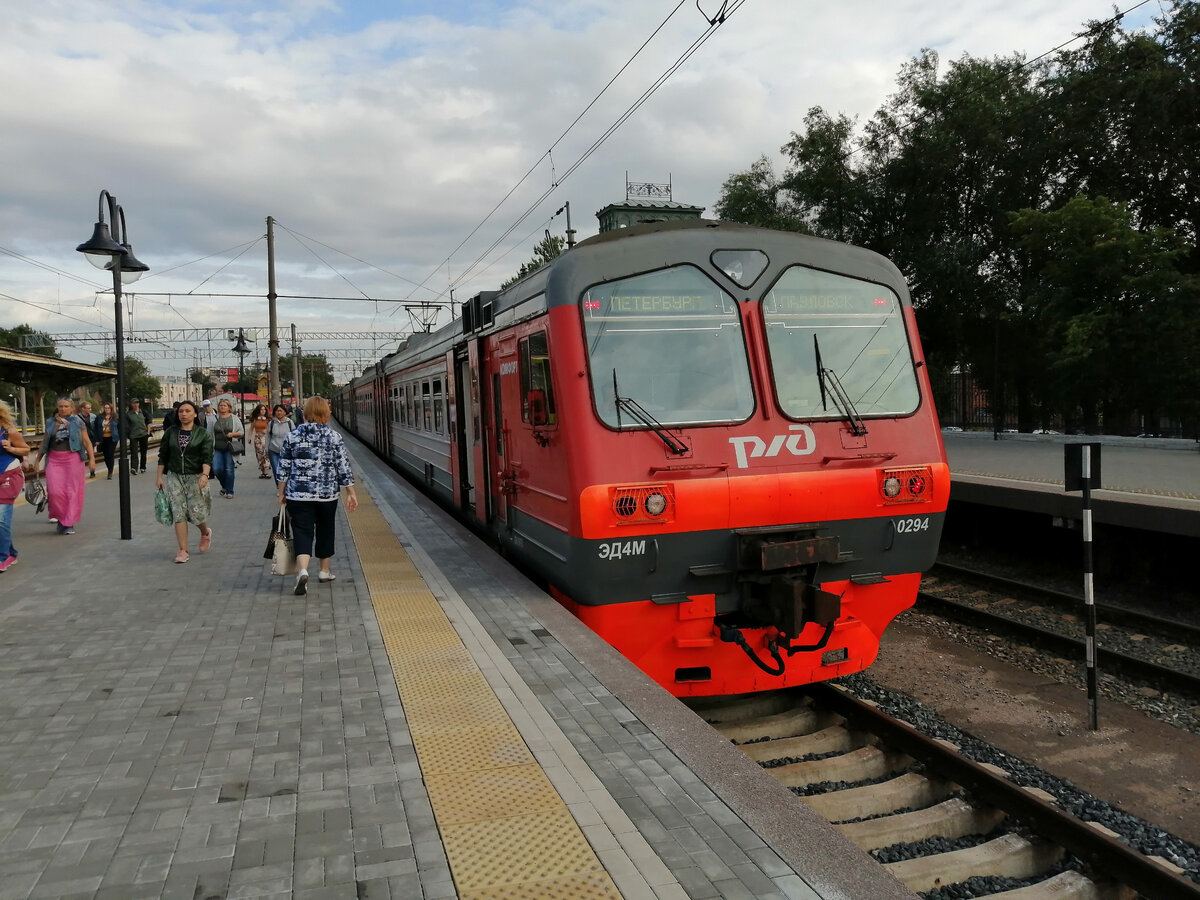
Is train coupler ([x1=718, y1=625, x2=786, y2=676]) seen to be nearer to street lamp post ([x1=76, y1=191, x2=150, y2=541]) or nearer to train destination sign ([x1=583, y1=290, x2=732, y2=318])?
train destination sign ([x1=583, y1=290, x2=732, y2=318])

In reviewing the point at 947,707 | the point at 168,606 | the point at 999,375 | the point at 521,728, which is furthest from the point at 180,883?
the point at 999,375

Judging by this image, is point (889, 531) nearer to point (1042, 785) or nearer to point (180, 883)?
point (1042, 785)

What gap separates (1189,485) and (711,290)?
359 inches

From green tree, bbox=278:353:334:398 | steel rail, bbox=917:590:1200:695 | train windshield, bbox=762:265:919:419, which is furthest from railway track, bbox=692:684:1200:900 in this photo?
green tree, bbox=278:353:334:398

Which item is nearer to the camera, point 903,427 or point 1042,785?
point 1042,785

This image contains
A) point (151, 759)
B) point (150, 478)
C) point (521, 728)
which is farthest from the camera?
point (150, 478)

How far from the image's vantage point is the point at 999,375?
26812 millimetres

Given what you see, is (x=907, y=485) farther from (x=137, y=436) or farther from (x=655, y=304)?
(x=137, y=436)

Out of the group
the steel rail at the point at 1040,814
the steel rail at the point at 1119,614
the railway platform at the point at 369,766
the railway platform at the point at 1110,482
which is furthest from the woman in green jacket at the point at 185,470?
the railway platform at the point at 1110,482

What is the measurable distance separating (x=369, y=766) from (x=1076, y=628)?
8.17m

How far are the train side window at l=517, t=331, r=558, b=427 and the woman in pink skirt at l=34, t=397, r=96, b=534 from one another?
6.66m

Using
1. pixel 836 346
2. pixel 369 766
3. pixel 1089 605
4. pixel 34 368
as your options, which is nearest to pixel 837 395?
pixel 836 346

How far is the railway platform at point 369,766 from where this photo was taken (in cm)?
313

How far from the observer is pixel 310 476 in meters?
7.65
